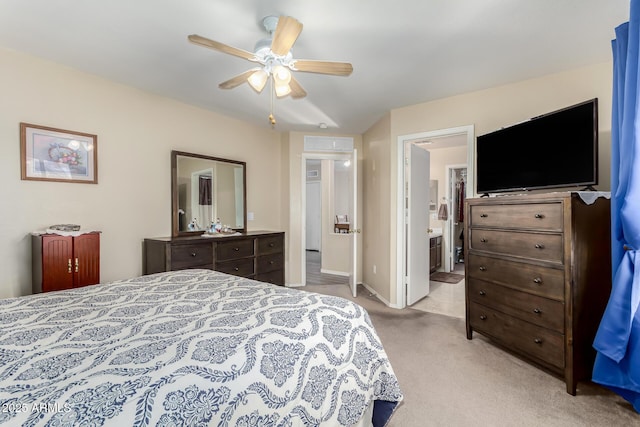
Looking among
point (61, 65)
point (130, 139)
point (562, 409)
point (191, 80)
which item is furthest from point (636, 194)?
point (61, 65)

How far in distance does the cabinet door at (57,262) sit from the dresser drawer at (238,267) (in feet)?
3.98

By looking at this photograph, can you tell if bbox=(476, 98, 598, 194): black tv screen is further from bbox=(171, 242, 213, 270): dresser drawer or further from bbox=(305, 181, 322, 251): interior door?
bbox=(305, 181, 322, 251): interior door

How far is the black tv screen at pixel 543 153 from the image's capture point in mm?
1992

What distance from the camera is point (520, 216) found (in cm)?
217

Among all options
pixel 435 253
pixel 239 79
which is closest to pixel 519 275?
pixel 239 79

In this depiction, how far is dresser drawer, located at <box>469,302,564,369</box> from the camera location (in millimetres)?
1944

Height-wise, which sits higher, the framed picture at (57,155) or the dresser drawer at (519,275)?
the framed picture at (57,155)

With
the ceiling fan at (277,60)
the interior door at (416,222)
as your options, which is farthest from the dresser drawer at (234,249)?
the interior door at (416,222)

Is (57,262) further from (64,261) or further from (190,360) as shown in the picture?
(190,360)

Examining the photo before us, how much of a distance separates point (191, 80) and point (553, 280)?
3350 millimetres

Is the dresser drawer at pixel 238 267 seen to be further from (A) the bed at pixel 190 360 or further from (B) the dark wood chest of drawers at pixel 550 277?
(B) the dark wood chest of drawers at pixel 550 277

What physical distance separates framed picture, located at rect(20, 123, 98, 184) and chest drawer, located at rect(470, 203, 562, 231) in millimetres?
3471

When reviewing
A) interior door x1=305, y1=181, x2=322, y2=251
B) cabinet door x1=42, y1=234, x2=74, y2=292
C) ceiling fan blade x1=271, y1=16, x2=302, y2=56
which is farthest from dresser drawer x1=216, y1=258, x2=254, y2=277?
interior door x1=305, y1=181, x2=322, y2=251

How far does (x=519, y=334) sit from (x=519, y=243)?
69 centimetres
